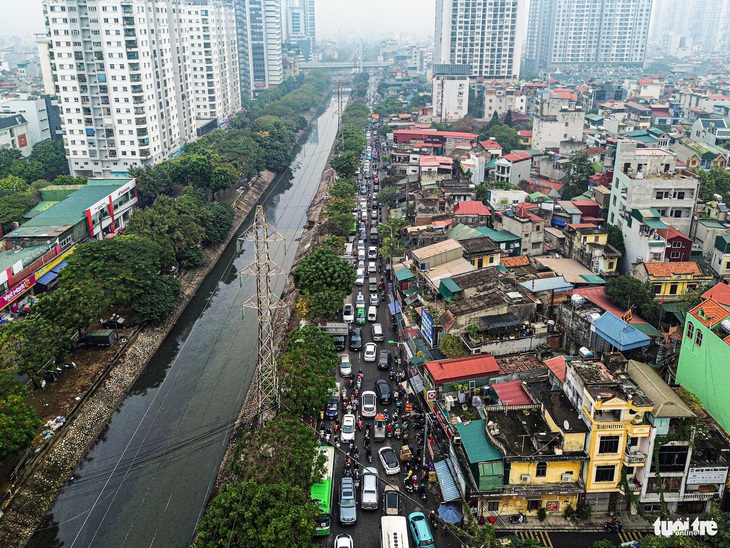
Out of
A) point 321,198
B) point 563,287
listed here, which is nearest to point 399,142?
point 321,198

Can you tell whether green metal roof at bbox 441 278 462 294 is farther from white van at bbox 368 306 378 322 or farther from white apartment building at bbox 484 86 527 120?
white apartment building at bbox 484 86 527 120

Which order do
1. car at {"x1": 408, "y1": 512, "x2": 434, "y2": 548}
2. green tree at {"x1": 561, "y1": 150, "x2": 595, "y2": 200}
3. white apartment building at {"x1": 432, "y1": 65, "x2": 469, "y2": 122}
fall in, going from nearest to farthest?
1. car at {"x1": 408, "y1": 512, "x2": 434, "y2": 548}
2. green tree at {"x1": 561, "y1": 150, "x2": 595, "y2": 200}
3. white apartment building at {"x1": 432, "y1": 65, "x2": 469, "y2": 122}

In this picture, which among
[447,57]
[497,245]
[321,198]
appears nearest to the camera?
[497,245]

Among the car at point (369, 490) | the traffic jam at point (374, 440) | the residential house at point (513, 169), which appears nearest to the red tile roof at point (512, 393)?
the traffic jam at point (374, 440)

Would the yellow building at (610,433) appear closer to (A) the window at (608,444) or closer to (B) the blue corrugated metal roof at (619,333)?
(A) the window at (608,444)

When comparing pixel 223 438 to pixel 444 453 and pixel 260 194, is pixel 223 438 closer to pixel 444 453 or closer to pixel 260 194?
pixel 444 453

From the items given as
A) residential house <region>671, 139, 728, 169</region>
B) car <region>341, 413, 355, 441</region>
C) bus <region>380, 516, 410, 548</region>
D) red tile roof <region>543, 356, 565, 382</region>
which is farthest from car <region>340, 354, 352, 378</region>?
residential house <region>671, 139, 728, 169</region>

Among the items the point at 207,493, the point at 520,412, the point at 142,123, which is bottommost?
the point at 207,493
